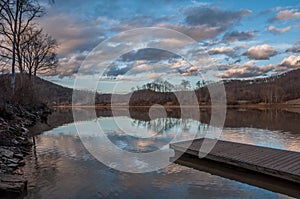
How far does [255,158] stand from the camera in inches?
321

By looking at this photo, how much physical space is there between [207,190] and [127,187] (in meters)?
1.91

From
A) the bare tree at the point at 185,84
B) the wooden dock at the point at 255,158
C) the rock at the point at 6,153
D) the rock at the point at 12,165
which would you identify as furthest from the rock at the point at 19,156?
the bare tree at the point at 185,84

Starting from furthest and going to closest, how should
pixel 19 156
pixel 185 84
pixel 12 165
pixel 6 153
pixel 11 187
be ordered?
pixel 185 84
pixel 19 156
pixel 6 153
pixel 12 165
pixel 11 187

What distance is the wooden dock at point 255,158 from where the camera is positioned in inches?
276

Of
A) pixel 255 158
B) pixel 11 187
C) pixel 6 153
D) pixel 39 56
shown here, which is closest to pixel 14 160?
pixel 6 153

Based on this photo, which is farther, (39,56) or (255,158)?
(39,56)

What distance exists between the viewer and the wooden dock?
23.0 feet

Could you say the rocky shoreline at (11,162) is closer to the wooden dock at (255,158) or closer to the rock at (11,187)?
the rock at (11,187)

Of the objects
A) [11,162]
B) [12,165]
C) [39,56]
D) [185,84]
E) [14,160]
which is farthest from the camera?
[185,84]

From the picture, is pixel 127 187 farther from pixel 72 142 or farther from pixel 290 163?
pixel 72 142

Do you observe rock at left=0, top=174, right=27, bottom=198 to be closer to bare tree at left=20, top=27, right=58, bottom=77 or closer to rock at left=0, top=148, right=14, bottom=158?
rock at left=0, top=148, right=14, bottom=158

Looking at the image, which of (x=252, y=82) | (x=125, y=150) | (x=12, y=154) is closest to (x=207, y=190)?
(x=125, y=150)

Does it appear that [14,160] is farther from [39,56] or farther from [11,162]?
[39,56]

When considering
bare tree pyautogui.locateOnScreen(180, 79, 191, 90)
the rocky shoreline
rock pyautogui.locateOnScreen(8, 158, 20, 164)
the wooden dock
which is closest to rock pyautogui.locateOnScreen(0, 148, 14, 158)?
the rocky shoreline
